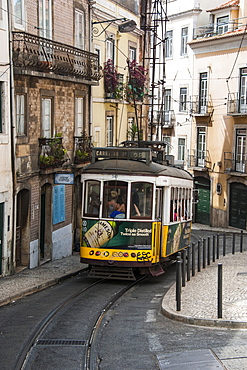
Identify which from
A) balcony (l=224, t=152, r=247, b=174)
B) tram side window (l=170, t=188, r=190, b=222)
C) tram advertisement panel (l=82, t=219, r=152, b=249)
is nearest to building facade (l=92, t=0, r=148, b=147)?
tram side window (l=170, t=188, r=190, b=222)

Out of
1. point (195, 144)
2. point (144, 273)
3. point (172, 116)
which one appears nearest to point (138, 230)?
point (144, 273)

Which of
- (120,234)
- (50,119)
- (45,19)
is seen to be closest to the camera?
(120,234)

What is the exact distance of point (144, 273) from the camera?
603 inches

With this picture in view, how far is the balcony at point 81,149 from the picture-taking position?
2165cm

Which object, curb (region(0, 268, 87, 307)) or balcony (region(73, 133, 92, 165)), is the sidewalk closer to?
curb (region(0, 268, 87, 307))

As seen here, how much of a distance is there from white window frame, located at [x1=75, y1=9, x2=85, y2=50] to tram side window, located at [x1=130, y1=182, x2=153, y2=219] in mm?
8748

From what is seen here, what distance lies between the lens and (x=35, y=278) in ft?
52.1

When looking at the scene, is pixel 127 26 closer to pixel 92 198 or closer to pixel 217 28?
pixel 92 198

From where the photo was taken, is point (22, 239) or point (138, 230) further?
point (22, 239)

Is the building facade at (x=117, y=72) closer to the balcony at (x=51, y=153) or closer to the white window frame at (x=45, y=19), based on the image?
the white window frame at (x=45, y=19)

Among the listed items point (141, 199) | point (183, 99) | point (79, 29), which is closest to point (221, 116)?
point (183, 99)

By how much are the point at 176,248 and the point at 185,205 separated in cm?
158

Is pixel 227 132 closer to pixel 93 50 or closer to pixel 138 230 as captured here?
pixel 93 50

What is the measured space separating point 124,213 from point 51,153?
4.79 m
